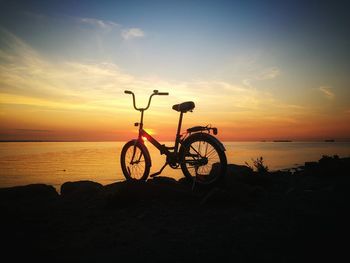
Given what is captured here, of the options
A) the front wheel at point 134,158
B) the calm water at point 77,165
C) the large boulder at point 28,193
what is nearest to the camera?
the large boulder at point 28,193

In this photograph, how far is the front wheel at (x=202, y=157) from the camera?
5.92m

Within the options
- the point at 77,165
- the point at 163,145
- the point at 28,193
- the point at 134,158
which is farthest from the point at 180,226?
Result: the point at 77,165

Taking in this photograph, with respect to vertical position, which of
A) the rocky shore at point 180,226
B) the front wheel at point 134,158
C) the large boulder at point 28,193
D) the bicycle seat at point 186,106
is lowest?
the large boulder at point 28,193

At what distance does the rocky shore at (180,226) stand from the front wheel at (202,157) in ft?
1.33

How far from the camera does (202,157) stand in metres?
6.19

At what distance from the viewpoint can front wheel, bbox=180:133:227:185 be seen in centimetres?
592

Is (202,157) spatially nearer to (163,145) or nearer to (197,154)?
(197,154)

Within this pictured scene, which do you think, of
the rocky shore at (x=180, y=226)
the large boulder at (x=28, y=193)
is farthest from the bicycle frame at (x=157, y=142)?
the large boulder at (x=28, y=193)

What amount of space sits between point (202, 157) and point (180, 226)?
2.49 m

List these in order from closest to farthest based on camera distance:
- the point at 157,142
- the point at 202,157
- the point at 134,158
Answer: the point at 202,157 < the point at 157,142 < the point at 134,158

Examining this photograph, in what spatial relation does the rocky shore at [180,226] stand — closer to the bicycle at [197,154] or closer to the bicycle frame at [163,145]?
the bicycle at [197,154]

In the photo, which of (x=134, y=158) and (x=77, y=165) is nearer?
(x=134, y=158)

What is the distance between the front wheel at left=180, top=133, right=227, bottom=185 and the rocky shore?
0.40m

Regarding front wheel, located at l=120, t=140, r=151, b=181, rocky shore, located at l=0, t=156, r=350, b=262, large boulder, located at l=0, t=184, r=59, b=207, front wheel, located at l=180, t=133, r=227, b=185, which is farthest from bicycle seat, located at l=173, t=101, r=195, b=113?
large boulder, located at l=0, t=184, r=59, b=207
